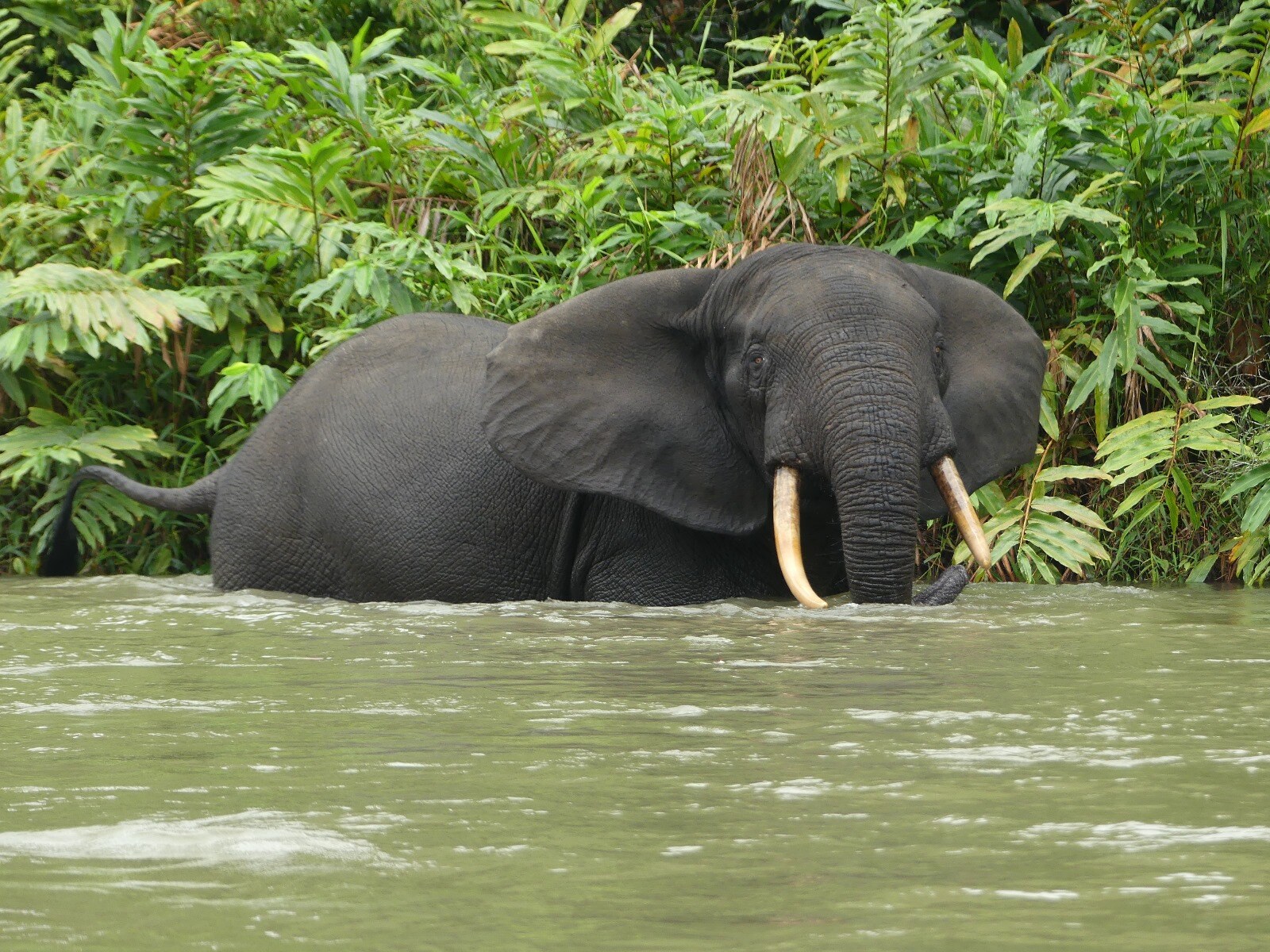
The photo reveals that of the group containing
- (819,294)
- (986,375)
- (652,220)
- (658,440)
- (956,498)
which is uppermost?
(652,220)

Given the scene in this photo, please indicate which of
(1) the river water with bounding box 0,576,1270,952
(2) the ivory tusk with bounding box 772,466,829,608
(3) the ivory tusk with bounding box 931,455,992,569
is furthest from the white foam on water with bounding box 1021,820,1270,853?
(3) the ivory tusk with bounding box 931,455,992,569

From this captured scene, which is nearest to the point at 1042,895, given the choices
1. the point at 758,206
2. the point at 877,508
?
the point at 877,508

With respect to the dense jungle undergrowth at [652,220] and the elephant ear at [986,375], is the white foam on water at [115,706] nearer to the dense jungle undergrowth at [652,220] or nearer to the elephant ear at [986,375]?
the elephant ear at [986,375]

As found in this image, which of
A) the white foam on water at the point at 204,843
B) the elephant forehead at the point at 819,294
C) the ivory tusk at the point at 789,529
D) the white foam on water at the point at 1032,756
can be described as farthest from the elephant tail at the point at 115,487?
the white foam on water at the point at 204,843

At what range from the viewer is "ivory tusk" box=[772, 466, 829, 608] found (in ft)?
17.8

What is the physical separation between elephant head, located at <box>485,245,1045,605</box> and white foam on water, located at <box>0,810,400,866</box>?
3172mm

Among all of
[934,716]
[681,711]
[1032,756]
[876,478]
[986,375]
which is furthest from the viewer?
[986,375]

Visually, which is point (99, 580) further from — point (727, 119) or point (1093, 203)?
point (1093, 203)

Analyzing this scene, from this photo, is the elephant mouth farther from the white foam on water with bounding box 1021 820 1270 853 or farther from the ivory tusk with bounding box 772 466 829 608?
the white foam on water with bounding box 1021 820 1270 853

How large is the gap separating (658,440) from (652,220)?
7.01ft

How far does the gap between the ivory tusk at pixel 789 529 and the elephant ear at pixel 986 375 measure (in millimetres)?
728

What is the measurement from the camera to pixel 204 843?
88.6 inches

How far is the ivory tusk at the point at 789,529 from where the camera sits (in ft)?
17.8

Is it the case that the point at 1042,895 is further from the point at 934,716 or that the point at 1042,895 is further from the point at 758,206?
the point at 758,206
